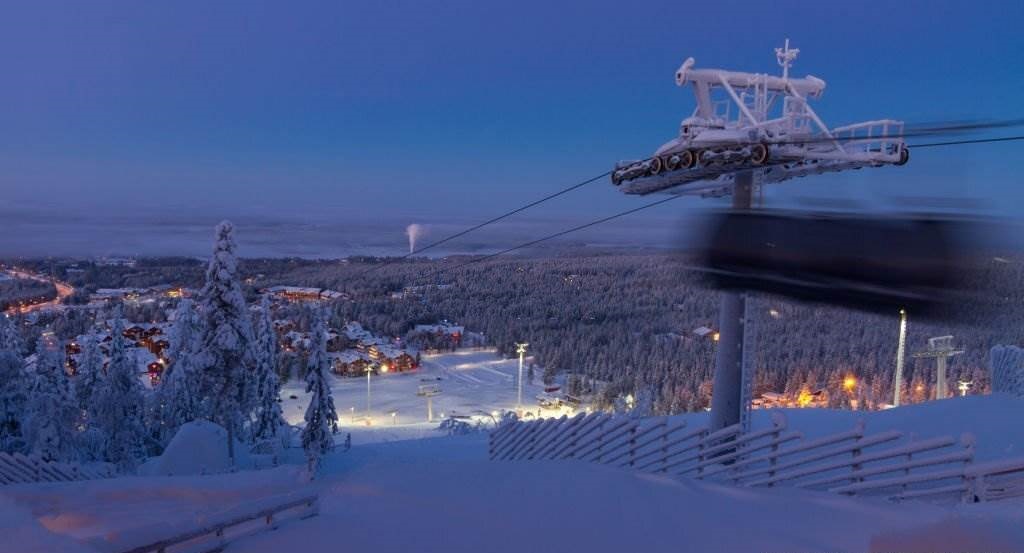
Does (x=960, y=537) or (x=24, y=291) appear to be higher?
(x=960, y=537)

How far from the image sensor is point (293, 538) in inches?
202

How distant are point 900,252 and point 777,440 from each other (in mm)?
2378

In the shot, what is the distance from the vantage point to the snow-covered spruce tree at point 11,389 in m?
19.2

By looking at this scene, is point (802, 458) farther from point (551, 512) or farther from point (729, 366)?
point (729, 366)

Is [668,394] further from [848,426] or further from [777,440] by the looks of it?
[777,440]

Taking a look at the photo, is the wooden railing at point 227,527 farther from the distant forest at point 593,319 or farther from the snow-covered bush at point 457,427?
the snow-covered bush at point 457,427

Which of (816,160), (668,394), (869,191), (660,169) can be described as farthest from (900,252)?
(668,394)

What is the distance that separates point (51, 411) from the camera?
17594 mm

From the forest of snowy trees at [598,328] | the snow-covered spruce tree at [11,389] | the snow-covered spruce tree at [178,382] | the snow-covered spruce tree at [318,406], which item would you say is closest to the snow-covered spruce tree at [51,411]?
the snow-covered spruce tree at [11,389]

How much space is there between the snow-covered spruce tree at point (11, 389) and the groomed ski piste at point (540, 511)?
12603 millimetres

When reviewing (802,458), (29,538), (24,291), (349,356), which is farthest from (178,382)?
(802,458)

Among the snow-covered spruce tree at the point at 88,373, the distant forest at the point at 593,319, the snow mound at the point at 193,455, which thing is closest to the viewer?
the distant forest at the point at 593,319

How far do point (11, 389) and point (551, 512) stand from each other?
71.5 feet

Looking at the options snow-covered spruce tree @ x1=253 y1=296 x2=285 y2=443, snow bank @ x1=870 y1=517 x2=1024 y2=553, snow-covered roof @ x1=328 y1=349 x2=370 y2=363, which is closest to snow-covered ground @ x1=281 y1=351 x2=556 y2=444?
snow-covered roof @ x1=328 y1=349 x2=370 y2=363
